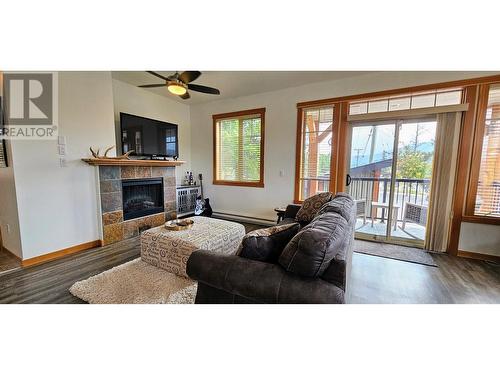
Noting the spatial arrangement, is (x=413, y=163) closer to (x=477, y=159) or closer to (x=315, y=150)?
(x=477, y=159)

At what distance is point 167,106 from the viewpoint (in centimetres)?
464

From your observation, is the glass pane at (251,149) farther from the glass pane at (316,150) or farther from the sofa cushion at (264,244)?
the sofa cushion at (264,244)

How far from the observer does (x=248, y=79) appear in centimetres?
356

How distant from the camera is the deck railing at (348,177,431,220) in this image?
10.5ft

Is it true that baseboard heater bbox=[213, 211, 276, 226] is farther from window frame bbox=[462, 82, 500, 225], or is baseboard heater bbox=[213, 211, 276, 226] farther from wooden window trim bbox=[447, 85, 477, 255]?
window frame bbox=[462, 82, 500, 225]

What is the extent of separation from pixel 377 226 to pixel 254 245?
10.7ft

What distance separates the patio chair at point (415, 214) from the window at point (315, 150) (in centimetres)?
127

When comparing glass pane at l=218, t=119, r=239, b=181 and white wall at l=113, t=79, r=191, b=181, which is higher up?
white wall at l=113, t=79, r=191, b=181

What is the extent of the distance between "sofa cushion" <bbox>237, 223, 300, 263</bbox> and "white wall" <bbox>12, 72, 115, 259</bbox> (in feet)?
9.13

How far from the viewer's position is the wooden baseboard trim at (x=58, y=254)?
246cm

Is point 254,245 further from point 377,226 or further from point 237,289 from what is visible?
point 377,226

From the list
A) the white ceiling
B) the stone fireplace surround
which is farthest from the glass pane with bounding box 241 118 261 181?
the stone fireplace surround
